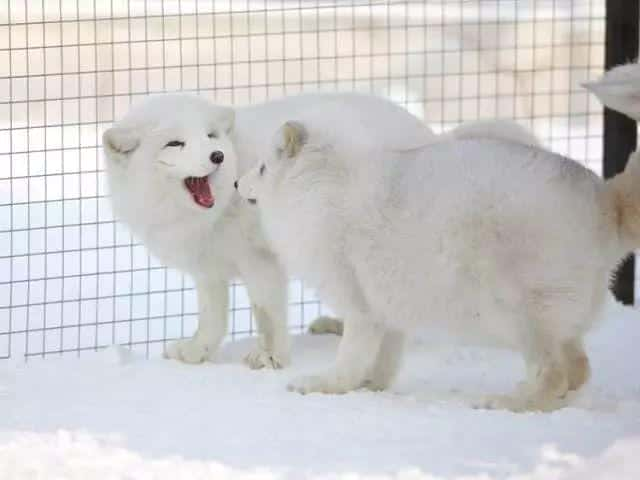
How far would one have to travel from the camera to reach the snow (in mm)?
3480

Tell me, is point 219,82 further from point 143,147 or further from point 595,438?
point 595,438

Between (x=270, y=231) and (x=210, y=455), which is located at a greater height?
(x=270, y=231)

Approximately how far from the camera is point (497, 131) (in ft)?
17.4

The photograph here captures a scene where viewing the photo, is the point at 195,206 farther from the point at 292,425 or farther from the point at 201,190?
the point at 292,425

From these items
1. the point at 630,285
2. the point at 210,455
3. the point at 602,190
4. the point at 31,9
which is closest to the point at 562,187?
the point at 602,190

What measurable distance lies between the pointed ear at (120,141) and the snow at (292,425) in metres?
0.75

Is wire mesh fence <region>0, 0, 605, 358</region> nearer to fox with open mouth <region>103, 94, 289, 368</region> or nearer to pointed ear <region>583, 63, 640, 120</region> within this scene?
fox with open mouth <region>103, 94, 289, 368</region>

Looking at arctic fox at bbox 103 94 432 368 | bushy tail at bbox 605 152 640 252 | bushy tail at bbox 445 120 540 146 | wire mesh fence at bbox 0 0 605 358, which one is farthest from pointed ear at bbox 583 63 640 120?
wire mesh fence at bbox 0 0 605 358

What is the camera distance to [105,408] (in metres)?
4.27

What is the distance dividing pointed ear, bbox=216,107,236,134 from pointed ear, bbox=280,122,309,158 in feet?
1.88

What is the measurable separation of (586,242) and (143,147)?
1.73 metres

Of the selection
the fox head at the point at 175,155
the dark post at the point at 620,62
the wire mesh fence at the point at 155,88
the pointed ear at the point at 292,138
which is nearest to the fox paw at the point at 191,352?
the fox head at the point at 175,155

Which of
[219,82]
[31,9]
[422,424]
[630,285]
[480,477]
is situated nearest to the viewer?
[480,477]

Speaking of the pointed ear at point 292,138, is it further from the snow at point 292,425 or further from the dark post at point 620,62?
the dark post at point 620,62
